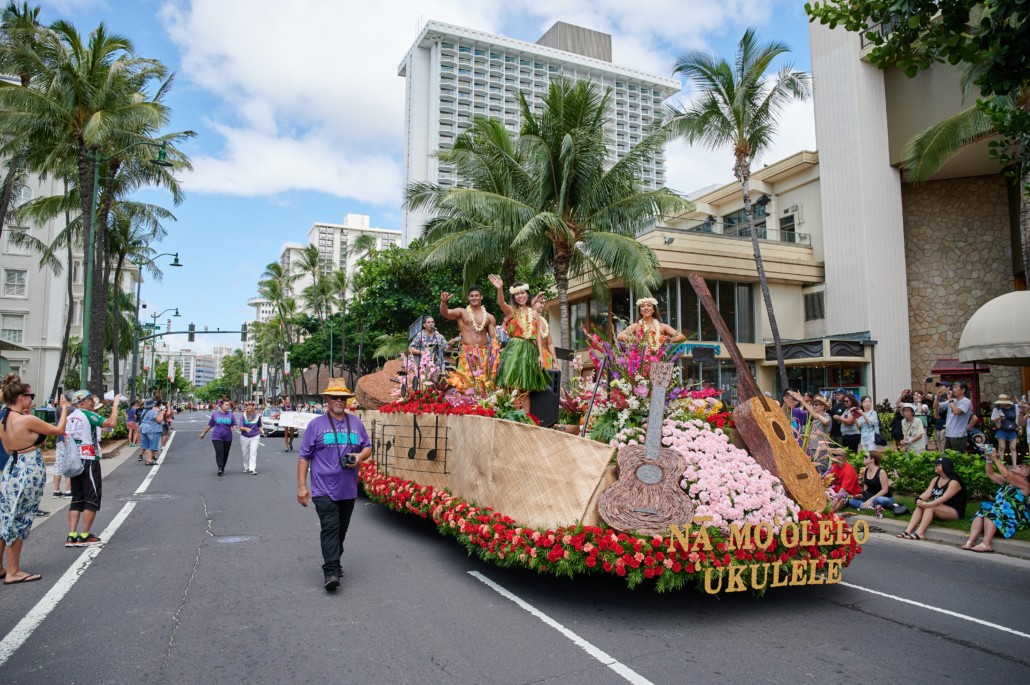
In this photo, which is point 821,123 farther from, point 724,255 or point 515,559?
point 515,559

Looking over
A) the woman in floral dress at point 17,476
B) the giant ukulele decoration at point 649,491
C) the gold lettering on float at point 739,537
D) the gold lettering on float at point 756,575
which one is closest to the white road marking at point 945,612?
the gold lettering on float at point 756,575

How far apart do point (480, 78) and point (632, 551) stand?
10880cm

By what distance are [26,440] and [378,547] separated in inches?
140

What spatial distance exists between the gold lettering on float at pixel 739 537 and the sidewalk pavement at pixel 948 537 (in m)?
3.04

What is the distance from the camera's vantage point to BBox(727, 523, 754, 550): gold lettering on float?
205 inches

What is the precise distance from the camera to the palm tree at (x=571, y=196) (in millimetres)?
17375

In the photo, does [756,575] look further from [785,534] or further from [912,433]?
[912,433]

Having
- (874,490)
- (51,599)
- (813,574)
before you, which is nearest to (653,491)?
(813,574)

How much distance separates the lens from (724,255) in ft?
83.5

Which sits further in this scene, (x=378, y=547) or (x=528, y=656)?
(x=378, y=547)

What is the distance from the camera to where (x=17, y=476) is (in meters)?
6.30

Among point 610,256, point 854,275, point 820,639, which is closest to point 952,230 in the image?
point 854,275

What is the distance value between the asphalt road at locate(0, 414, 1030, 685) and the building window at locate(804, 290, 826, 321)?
63.0 ft

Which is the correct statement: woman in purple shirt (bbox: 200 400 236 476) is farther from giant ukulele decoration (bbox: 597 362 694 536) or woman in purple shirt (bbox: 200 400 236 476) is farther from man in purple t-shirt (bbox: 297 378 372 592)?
giant ukulele decoration (bbox: 597 362 694 536)
